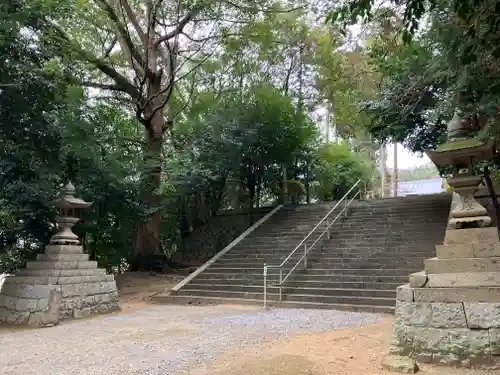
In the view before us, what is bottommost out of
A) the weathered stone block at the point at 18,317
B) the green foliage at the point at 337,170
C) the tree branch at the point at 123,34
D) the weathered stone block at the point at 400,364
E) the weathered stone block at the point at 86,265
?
the weathered stone block at the point at 18,317

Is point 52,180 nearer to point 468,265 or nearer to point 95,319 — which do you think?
point 95,319

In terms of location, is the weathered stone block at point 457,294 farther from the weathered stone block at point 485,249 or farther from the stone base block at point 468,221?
the stone base block at point 468,221

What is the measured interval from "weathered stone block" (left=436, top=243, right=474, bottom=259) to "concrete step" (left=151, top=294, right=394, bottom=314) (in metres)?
3.34

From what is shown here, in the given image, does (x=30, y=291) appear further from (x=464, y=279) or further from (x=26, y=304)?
(x=464, y=279)

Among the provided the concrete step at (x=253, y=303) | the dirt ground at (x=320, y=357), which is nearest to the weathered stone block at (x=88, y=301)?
the concrete step at (x=253, y=303)

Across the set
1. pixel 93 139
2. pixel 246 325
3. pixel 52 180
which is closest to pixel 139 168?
pixel 93 139

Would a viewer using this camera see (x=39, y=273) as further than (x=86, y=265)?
No

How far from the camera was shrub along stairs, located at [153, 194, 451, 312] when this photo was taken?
31.1 feet

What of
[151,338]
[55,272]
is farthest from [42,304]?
[151,338]

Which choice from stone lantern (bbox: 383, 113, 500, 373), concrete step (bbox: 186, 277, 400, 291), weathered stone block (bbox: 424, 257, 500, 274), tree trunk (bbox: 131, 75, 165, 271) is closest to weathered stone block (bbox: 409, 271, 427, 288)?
stone lantern (bbox: 383, 113, 500, 373)

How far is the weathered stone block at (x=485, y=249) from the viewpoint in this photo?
496 cm

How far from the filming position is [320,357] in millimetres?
5242

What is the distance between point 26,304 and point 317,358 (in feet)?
19.4

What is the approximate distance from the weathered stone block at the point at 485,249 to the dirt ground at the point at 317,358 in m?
1.28
